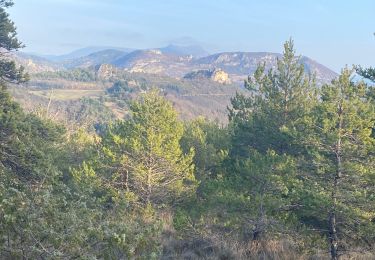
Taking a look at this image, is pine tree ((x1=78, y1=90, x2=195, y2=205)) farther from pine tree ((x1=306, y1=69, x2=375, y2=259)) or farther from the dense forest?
pine tree ((x1=306, y1=69, x2=375, y2=259))

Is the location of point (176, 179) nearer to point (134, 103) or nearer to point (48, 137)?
point (134, 103)

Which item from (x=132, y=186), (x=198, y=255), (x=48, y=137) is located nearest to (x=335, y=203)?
(x=198, y=255)

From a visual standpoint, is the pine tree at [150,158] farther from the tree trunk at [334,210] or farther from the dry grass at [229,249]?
the tree trunk at [334,210]

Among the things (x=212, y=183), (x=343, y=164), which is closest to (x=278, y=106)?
(x=212, y=183)

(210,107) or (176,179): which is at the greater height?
(176,179)

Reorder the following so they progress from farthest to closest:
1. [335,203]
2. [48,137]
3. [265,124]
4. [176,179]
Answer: [48,137]
[176,179]
[265,124]
[335,203]

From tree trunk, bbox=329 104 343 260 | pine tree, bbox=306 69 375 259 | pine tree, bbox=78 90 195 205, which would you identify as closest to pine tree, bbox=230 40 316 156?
pine tree, bbox=78 90 195 205

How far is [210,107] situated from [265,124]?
175789mm

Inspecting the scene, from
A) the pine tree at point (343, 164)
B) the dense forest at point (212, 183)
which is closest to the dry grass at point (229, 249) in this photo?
the dense forest at point (212, 183)

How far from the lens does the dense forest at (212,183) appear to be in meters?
4.41

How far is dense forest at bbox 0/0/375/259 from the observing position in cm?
441

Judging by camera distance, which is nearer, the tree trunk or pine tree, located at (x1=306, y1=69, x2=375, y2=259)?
pine tree, located at (x1=306, y1=69, x2=375, y2=259)

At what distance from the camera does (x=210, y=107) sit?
189125 mm

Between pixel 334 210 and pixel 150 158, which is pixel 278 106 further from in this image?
pixel 334 210
